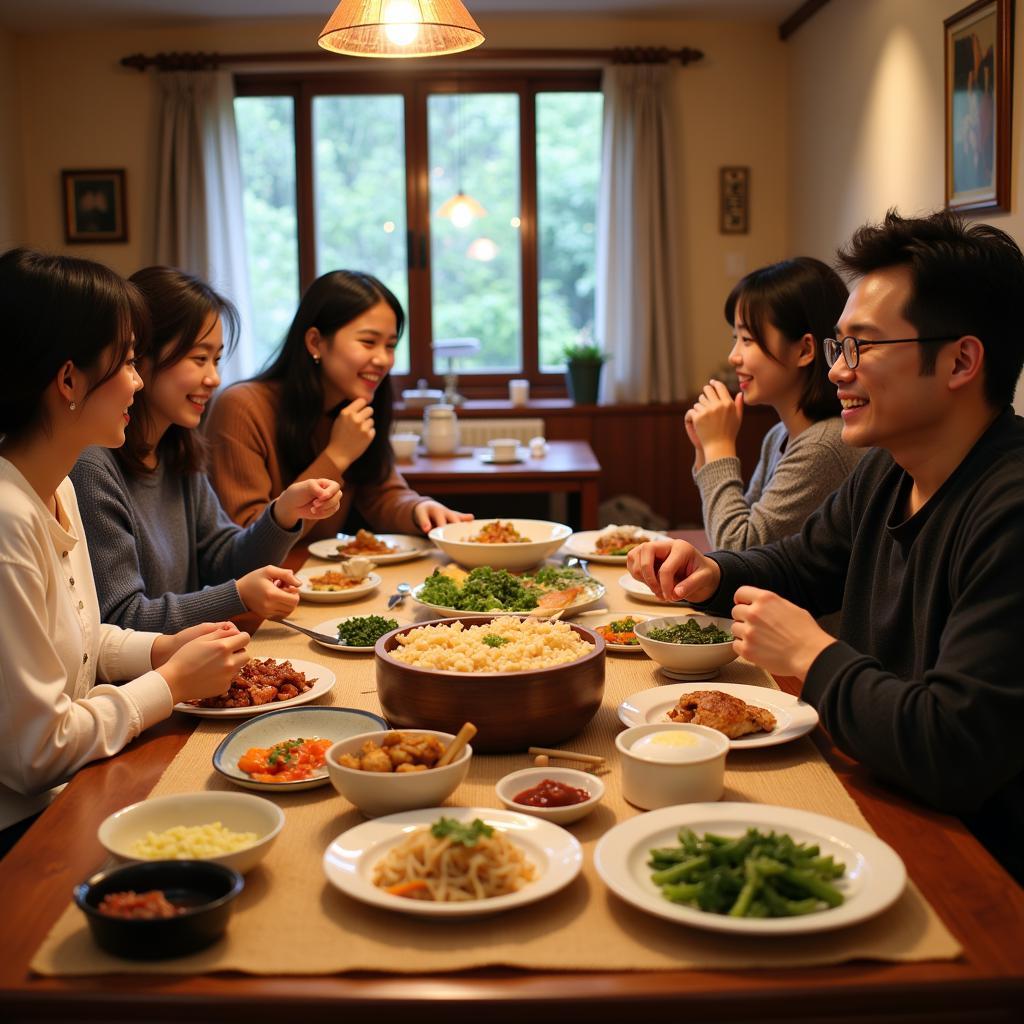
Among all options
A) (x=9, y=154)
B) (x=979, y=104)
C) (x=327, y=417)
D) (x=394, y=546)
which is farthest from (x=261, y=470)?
(x=9, y=154)

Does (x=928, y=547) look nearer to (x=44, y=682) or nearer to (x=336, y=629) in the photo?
(x=336, y=629)

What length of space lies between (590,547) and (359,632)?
3.04 ft

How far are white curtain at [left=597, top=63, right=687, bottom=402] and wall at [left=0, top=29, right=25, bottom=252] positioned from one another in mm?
3314

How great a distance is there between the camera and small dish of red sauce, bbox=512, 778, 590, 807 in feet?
4.22

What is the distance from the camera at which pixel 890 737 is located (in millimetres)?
1317

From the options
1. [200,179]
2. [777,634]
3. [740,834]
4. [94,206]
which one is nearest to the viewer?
[740,834]

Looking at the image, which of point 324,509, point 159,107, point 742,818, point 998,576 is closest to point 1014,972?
point 742,818

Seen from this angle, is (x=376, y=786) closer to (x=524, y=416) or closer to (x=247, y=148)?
(x=524, y=416)

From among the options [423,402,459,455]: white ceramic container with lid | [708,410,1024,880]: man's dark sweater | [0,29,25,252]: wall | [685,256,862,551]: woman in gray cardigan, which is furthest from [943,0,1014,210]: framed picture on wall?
[0,29,25,252]: wall

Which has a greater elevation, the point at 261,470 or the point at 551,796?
the point at 261,470

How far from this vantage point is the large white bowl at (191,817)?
3.89 ft

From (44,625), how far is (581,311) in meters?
5.64

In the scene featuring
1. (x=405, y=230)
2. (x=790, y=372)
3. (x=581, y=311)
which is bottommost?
(x=790, y=372)

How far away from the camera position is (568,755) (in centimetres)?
145
